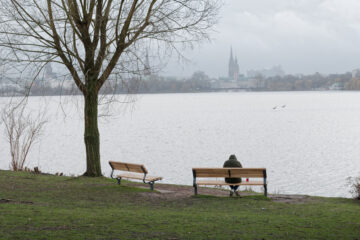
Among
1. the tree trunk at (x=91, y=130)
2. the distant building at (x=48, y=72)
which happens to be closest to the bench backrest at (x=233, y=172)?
the tree trunk at (x=91, y=130)

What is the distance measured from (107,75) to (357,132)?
1755 inches

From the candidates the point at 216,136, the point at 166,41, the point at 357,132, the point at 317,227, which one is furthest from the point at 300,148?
the point at 317,227

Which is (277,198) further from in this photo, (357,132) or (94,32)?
(357,132)

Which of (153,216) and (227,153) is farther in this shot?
(227,153)

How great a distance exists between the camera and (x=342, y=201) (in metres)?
11.9

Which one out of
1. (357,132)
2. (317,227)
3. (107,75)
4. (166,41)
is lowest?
(357,132)

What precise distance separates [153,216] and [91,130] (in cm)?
696

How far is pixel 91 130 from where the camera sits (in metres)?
14.8

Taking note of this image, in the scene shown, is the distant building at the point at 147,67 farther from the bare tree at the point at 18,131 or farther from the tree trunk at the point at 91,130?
the bare tree at the point at 18,131

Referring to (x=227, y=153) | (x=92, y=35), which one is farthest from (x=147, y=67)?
(x=227, y=153)

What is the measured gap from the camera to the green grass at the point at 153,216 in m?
6.84

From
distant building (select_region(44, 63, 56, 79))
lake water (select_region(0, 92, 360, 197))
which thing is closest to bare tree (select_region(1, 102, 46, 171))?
lake water (select_region(0, 92, 360, 197))

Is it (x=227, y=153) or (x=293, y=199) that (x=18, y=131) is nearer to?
(x=293, y=199)

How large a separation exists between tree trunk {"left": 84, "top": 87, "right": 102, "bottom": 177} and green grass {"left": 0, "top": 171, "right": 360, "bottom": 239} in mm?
2416
